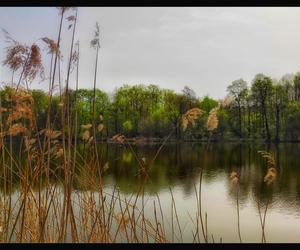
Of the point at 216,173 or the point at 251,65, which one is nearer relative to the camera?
the point at 216,173

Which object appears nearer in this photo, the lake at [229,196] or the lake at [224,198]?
the lake at [224,198]

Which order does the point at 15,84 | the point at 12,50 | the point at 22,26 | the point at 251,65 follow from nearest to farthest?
the point at 12,50, the point at 15,84, the point at 22,26, the point at 251,65

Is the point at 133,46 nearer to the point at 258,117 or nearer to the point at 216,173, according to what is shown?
the point at 216,173

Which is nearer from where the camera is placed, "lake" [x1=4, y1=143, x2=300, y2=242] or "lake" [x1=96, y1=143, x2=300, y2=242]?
"lake" [x1=4, y1=143, x2=300, y2=242]

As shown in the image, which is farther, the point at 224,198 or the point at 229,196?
the point at 229,196

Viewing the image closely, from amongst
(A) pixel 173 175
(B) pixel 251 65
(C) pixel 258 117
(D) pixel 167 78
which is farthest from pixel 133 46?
(B) pixel 251 65

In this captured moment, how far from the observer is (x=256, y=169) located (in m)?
20.9

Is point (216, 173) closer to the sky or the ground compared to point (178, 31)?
closer to the ground
